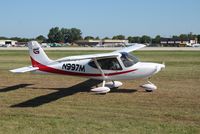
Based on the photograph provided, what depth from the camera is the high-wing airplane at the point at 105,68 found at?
12.8 m

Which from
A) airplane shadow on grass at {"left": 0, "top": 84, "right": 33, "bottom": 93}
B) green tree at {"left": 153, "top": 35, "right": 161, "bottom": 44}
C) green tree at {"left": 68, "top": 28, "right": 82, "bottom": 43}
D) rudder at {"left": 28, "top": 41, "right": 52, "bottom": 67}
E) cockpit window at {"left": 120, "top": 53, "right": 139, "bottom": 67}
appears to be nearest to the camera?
cockpit window at {"left": 120, "top": 53, "right": 139, "bottom": 67}

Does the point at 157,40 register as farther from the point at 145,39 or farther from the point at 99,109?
the point at 99,109

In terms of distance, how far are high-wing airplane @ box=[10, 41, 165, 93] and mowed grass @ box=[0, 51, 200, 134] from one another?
600 millimetres

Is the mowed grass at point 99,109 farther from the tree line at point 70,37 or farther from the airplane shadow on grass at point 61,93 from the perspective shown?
the tree line at point 70,37

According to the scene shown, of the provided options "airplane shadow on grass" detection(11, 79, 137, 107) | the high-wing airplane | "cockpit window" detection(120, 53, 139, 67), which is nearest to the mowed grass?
"airplane shadow on grass" detection(11, 79, 137, 107)

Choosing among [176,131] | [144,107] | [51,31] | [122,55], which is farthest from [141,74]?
[51,31]

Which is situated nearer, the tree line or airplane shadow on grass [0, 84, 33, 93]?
airplane shadow on grass [0, 84, 33, 93]

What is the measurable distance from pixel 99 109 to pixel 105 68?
3.66 meters

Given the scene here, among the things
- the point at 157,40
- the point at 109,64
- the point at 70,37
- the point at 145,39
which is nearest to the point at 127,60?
A: the point at 109,64

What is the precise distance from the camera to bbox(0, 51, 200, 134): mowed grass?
784cm

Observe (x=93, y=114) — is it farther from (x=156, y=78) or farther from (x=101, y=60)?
(x=156, y=78)

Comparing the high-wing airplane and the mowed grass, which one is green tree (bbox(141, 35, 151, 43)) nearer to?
the mowed grass

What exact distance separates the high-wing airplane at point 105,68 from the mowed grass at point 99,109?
60cm

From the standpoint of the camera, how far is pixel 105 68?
43.8ft
